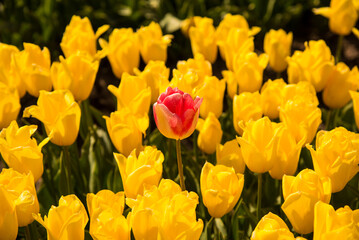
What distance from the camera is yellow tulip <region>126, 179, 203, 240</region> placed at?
1473 millimetres

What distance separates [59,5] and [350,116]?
7.98 feet

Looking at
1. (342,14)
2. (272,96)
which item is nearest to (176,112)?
(272,96)

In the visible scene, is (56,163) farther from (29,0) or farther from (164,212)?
(29,0)

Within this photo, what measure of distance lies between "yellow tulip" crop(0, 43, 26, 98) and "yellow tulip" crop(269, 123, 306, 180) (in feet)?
3.33

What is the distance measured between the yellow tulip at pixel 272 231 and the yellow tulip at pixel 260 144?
11.9 inches

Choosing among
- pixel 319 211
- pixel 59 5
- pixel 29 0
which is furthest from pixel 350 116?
pixel 29 0

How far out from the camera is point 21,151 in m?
1.81

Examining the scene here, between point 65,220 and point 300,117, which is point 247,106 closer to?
point 300,117

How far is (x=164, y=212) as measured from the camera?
4.86ft

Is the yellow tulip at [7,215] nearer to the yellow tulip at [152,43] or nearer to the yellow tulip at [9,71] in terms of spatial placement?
the yellow tulip at [9,71]

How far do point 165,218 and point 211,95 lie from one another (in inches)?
32.1

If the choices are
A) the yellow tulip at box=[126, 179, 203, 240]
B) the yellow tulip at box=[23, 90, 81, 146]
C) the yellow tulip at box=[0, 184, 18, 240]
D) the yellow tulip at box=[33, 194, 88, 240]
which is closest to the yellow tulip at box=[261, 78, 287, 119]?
the yellow tulip at box=[23, 90, 81, 146]

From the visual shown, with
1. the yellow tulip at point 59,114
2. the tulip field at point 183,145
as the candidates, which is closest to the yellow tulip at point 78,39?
the tulip field at point 183,145

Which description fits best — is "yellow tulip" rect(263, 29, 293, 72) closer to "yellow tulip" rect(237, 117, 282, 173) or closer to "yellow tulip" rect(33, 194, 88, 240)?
"yellow tulip" rect(237, 117, 282, 173)
